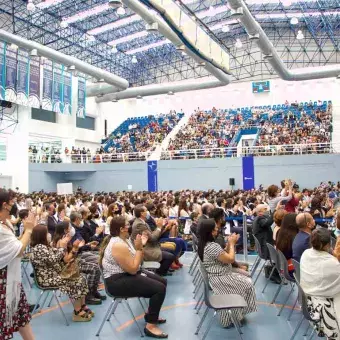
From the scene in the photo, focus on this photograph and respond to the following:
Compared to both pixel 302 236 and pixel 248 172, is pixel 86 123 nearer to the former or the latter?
pixel 248 172

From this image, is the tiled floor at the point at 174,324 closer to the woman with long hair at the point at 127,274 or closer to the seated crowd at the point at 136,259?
the seated crowd at the point at 136,259

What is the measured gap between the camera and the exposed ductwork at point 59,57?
1876cm

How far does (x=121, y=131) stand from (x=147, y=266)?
28197 millimetres

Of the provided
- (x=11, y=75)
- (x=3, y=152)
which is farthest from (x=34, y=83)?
(x=3, y=152)

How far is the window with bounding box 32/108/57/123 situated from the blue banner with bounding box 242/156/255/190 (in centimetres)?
1324

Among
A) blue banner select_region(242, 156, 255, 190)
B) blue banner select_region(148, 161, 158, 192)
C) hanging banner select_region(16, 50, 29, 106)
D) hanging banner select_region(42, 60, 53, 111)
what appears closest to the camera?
hanging banner select_region(16, 50, 29, 106)

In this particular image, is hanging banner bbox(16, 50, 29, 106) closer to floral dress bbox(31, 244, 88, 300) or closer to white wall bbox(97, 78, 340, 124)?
white wall bbox(97, 78, 340, 124)

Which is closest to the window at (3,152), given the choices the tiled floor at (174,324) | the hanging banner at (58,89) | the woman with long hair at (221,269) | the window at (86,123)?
the hanging banner at (58,89)

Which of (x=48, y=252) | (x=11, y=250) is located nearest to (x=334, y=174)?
(x=48, y=252)

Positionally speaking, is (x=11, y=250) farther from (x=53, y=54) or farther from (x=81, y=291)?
(x=53, y=54)

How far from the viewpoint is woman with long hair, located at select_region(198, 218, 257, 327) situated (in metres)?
4.80

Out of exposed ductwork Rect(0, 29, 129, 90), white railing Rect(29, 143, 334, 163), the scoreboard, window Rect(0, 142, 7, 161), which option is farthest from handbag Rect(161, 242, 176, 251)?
the scoreboard

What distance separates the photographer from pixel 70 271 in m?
5.16

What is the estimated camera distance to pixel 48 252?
495 cm
